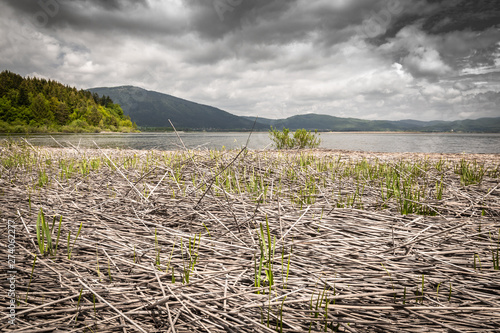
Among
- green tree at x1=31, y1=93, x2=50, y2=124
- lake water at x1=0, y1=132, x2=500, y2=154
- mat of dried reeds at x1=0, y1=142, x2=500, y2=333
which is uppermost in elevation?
green tree at x1=31, y1=93, x2=50, y2=124

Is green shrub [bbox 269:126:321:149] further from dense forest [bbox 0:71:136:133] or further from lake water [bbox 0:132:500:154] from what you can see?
dense forest [bbox 0:71:136:133]

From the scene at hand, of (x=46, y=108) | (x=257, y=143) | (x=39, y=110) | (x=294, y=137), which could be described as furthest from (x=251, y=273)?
(x=46, y=108)

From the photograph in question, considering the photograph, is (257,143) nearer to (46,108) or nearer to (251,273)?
(251,273)

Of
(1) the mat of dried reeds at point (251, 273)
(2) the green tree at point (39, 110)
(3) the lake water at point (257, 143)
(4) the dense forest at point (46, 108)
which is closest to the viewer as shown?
(1) the mat of dried reeds at point (251, 273)

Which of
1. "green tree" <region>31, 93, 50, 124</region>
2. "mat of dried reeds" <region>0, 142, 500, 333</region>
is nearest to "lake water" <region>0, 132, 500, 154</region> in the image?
"mat of dried reeds" <region>0, 142, 500, 333</region>

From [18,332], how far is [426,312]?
2244 millimetres

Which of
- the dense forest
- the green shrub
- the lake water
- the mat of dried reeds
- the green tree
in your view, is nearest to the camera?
the mat of dried reeds

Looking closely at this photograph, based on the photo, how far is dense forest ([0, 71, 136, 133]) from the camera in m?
81.1

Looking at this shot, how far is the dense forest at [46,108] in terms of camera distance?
81119 mm

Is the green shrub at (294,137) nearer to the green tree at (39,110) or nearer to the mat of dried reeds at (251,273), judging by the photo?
the mat of dried reeds at (251,273)

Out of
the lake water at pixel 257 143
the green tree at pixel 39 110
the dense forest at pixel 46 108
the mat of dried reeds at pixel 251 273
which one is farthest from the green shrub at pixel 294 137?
the green tree at pixel 39 110

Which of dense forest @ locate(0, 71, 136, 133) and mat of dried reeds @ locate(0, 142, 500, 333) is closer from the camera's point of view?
mat of dried reeds @ locate(0, 142, 500, 333)

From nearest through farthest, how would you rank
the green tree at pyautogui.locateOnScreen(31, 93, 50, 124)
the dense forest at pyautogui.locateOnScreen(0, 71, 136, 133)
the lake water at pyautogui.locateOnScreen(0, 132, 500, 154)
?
the lake water at pyautogui.locateOnScreen(0, 132, 500, 154)
the dense forest at pyautogui.locateOnScreen(0, 71, 136, 133)
the green tree at pyautogui.locateOnScreen(31, 93, 50, 124)

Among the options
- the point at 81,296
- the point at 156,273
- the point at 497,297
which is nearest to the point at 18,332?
the point at 81,296
